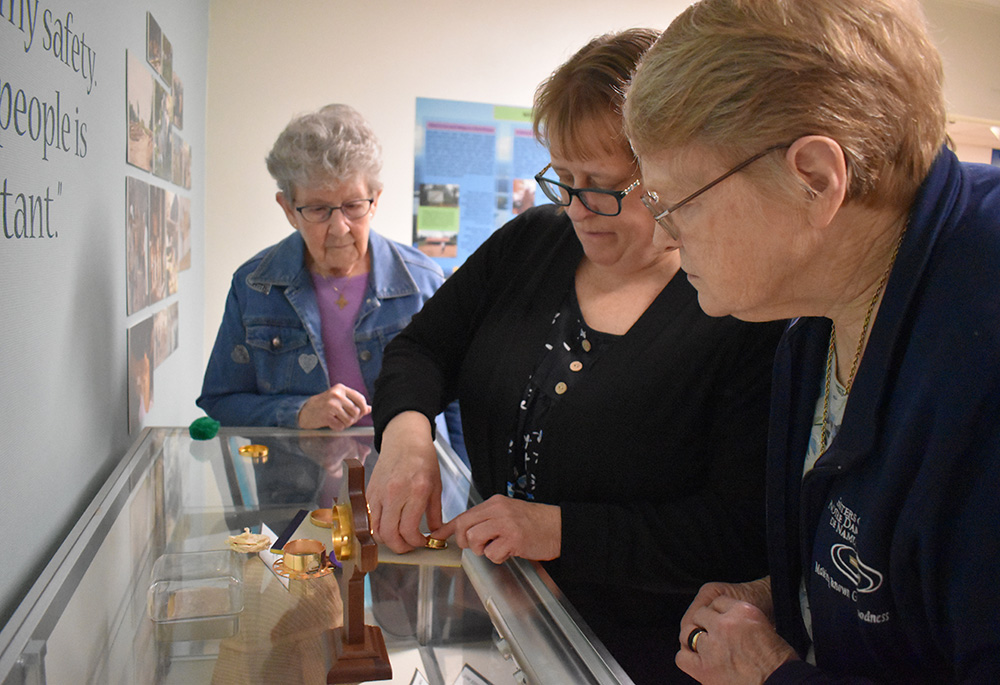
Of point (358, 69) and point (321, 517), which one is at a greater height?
point (358, 69)

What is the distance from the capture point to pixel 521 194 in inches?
170

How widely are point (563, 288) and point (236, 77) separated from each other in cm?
294

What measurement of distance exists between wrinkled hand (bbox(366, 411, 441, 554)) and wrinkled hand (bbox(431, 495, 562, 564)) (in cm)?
7

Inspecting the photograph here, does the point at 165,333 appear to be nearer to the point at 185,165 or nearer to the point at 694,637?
the point at 185,165

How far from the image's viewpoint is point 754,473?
46.4 inches

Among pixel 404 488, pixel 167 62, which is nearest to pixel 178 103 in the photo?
pixel 167 62

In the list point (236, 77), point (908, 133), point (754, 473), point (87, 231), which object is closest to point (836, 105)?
point (908, 133)

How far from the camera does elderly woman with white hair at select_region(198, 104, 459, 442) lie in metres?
2.20

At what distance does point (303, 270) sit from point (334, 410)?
573mm

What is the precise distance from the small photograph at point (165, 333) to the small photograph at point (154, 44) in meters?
0.74

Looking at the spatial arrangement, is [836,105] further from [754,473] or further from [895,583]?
[754,473]

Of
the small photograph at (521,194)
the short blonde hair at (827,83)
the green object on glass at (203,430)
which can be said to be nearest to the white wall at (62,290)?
the green object on glass at (203,430)

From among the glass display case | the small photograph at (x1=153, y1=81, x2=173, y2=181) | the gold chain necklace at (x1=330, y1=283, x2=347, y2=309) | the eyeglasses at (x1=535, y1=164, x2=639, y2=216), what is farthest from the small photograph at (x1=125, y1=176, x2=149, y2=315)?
the eyeglasses at (x1=535, y1=164, x2=639, y2=216)

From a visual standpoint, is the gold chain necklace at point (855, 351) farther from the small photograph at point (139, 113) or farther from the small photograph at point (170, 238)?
the small photograph at point (170, 238)
